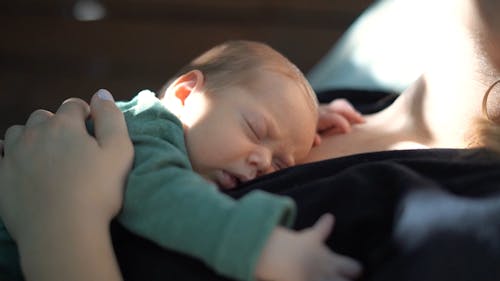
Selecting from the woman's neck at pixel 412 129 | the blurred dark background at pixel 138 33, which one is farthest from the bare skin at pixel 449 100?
the blurred dark background at pixel 138 33

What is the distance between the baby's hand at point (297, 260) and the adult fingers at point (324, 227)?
11mm

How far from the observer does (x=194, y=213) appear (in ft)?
2.19

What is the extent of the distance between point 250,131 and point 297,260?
288mm

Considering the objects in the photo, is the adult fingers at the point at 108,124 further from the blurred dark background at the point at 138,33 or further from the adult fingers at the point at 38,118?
the blurred dark background at the point at 138,33

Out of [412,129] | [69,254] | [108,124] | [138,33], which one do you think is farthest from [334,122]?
[138,33]

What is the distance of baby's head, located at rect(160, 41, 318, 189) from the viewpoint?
87 cm

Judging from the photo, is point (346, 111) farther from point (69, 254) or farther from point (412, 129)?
point (69, 254)

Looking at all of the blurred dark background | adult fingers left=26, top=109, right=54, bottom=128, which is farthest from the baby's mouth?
the blurred dark background

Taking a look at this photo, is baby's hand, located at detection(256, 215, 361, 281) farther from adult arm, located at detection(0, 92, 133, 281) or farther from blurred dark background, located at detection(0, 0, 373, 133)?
blurred dark background, located at detection(0, 0, 373, 133)

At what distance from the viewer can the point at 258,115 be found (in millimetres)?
894

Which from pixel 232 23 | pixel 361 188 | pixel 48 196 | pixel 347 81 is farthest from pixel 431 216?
pixel 232 23

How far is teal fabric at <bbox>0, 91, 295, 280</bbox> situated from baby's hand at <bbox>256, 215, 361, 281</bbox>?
16 millimetres

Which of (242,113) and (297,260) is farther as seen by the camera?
(242,113)

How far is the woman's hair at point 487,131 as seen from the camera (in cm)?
84
